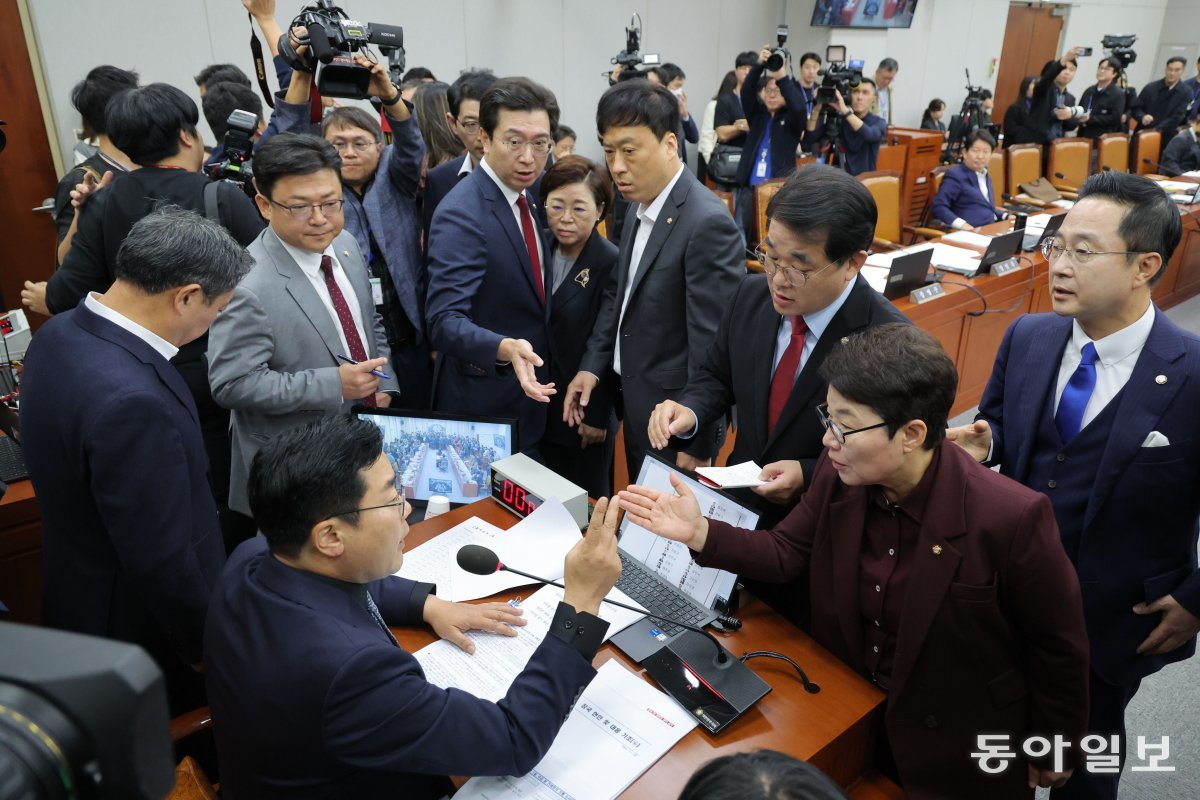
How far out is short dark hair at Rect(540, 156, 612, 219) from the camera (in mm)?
2529

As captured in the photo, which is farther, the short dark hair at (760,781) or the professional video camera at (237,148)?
the professional video camera at (237,148)

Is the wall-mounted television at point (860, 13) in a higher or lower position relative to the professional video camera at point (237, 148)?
higher

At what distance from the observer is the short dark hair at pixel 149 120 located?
2.33 meters

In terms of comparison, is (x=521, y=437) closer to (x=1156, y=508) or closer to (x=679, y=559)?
(x=679, y=559)

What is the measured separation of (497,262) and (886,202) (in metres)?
3.59

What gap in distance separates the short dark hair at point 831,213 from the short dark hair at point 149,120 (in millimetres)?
1828

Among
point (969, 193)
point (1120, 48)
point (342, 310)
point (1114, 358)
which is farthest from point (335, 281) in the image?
point (1120, 48)

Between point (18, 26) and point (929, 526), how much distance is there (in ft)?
17.2

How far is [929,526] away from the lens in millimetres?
1357

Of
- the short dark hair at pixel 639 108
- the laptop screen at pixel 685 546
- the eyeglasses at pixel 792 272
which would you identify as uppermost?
the short dark hair at pixel 639 108

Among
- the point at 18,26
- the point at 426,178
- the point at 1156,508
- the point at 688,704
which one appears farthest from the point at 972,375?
the point at 18,26

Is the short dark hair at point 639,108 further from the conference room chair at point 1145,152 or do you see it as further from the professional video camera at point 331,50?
the conference room chair at point 1145,152

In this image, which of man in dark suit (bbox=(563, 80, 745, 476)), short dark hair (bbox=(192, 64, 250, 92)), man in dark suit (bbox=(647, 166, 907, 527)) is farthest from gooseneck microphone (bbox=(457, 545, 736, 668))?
short dark hair (bbox=(192, 64, 250, 92))

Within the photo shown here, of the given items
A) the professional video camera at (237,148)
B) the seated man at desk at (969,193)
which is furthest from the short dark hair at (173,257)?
the seated man at desk at (969,193)
